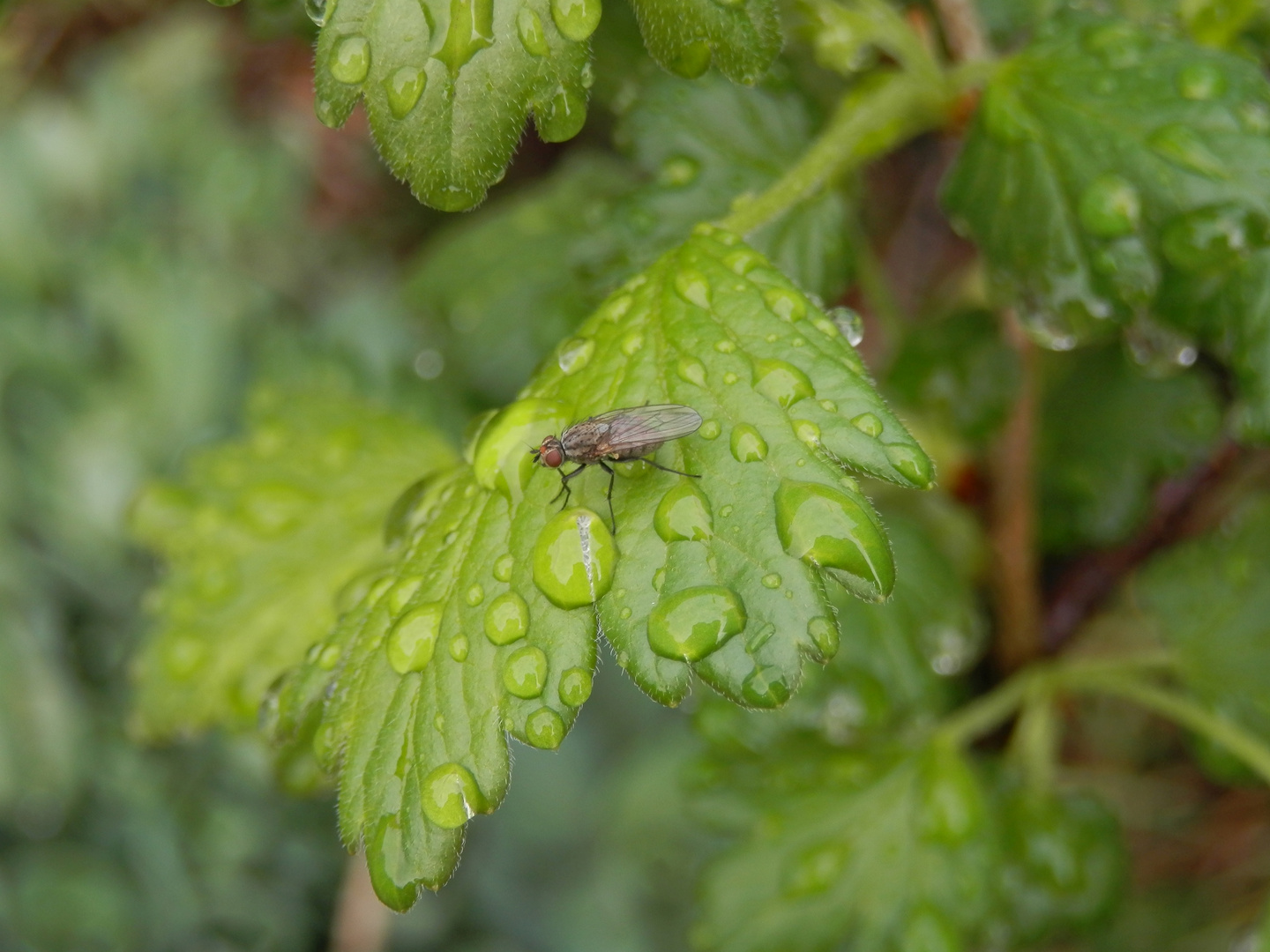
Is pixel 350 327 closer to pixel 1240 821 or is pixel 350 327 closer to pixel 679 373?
pixel 679 373

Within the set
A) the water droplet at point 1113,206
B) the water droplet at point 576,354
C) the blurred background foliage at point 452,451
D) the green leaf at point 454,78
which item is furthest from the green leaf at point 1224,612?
the green leaf at point 454,78

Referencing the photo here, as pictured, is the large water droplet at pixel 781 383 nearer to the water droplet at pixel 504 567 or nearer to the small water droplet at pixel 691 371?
the small water droplet at pixel 691 371

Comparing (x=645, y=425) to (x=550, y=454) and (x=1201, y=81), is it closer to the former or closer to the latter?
(x=550, y=454)

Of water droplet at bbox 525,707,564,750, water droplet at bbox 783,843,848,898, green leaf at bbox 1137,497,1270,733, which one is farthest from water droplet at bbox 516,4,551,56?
green leaf at bbox 1137,497,1270,733

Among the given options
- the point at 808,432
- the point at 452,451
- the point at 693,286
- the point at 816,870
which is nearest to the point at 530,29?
the point at 693,286

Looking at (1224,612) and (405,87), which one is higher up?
(405,87)

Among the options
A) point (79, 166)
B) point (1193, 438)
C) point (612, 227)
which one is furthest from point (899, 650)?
point (79, 166)
